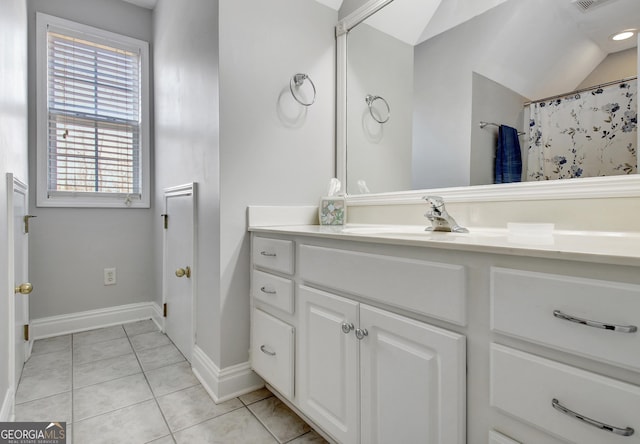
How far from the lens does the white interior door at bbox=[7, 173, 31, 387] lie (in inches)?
55.4

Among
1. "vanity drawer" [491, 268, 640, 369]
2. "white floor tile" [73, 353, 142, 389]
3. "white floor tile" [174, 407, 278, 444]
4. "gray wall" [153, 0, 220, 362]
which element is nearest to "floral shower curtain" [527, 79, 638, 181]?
"vanity drawer" [491, 268, 640, 369]

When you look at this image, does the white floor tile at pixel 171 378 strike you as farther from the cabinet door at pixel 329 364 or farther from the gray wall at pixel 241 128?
A: the cabinet door at pixel 329 364

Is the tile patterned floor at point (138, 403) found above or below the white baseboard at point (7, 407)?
below

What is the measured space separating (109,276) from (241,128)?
1.87m

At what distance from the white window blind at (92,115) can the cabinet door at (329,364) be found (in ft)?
7.31

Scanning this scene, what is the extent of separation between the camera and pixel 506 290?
2.37 feet

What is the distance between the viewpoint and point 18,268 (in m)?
1.72

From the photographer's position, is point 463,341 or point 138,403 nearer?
point 463,341

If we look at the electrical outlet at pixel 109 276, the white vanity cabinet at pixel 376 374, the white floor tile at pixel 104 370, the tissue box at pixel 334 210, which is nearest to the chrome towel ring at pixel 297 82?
the tissue box at pixel 334 210

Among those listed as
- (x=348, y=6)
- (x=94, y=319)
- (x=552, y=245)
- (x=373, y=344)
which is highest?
(x=348, y=6)

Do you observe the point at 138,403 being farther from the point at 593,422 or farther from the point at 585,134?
the point at 585,134

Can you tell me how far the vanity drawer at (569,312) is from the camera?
22.4 inches

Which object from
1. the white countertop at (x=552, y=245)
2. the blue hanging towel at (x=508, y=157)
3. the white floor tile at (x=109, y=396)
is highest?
the blue hanging towel at (x=508, y=157)

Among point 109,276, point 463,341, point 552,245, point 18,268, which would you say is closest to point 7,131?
point 18,268
